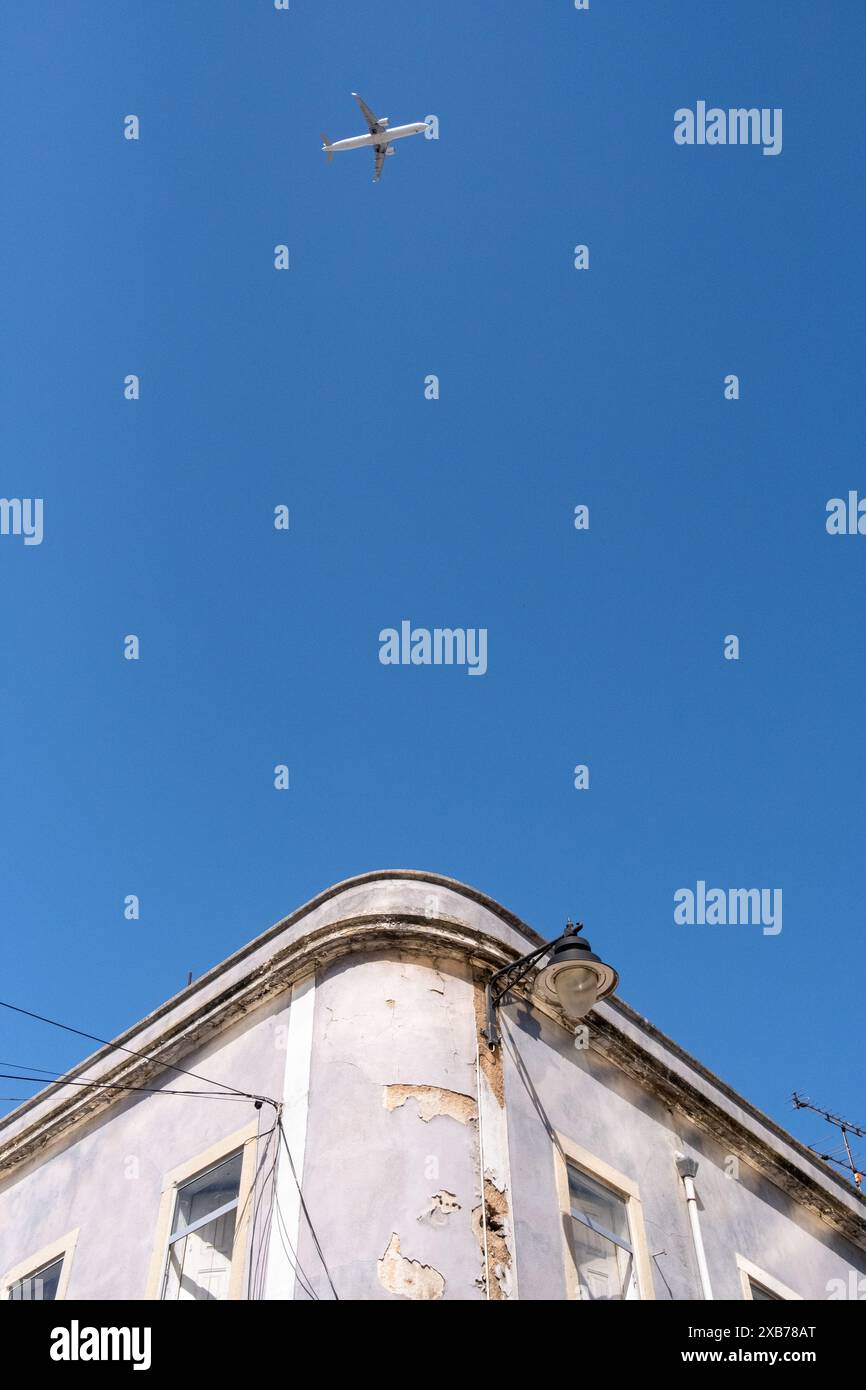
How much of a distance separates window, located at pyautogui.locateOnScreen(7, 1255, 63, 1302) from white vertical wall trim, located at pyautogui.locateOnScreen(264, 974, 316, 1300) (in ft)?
11.0

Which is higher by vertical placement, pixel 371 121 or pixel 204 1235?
pixel 371 121

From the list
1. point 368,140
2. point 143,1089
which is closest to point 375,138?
point 368,140

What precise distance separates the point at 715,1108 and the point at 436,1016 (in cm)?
448

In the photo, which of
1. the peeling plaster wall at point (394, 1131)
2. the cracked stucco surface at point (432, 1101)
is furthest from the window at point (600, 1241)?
the peeling plaster wall at point (394, 1131)

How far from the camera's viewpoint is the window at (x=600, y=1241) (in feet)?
36.3

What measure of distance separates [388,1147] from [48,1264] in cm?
452

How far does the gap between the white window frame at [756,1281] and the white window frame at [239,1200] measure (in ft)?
18.4

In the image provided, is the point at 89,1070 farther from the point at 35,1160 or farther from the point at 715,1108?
the point at 715,1108

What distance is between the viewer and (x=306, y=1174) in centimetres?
1009

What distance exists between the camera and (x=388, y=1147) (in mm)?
10133

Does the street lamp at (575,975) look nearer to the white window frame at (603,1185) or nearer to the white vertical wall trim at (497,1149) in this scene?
the white vertical wall trim at (497,1149)

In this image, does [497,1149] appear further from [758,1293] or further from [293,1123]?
[758,1293]

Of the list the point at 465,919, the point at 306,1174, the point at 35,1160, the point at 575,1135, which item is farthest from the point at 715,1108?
the point at 35,1160

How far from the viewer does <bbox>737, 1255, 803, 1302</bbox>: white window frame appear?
1291cm
